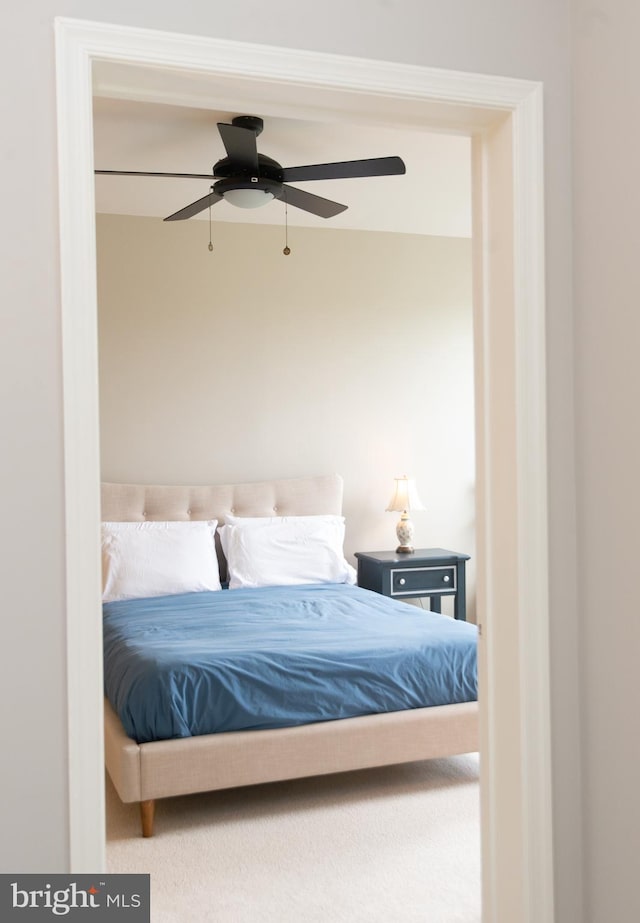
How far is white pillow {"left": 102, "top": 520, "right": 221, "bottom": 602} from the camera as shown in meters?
4.94

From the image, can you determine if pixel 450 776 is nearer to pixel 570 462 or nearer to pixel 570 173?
pixel 570 462

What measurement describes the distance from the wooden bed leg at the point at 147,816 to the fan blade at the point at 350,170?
100 inches

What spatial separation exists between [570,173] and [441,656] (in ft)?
7.45

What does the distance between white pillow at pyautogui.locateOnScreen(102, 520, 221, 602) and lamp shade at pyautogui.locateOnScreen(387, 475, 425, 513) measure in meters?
1.25

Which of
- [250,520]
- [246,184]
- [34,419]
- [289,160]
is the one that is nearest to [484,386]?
[34,419]

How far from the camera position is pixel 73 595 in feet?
5.91

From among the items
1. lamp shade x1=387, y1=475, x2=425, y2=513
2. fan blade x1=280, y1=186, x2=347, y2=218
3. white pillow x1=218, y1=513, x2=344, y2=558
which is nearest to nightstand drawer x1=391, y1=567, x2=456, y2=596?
lamp shade x1=387, y1=475, x2=425, y2=513

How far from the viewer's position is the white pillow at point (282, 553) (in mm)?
5254

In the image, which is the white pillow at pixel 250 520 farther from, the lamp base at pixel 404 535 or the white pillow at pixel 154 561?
the lamp base at pixel 404 535

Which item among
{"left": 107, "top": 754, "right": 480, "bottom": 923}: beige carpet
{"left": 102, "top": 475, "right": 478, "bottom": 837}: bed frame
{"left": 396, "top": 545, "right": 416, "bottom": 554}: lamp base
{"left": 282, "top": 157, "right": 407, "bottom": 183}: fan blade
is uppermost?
{"left": 282, "top": 157, "right": 407, "bottom": 183}: fan blade

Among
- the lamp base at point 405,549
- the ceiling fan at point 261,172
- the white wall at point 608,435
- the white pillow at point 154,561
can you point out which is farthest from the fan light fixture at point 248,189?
the lamp base at point 405,549

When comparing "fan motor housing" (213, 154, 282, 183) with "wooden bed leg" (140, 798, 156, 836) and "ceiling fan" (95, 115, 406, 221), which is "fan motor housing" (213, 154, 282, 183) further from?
"wooden bed leg" (140, 798, 156, 836)

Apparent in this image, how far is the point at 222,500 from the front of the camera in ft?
18.2

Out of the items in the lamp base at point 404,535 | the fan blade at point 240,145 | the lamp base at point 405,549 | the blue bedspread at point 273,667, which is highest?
the fan blade at point 240,145
